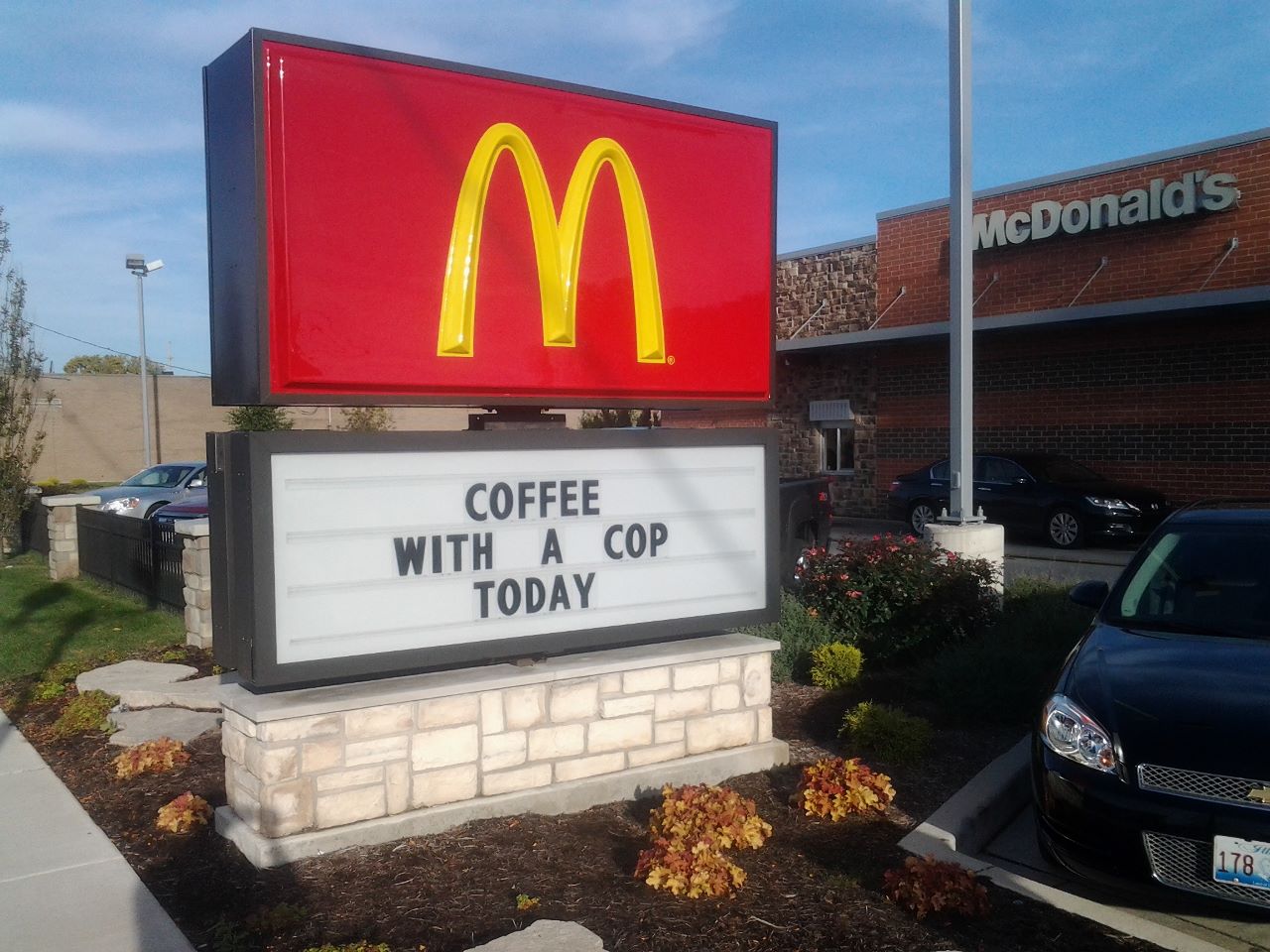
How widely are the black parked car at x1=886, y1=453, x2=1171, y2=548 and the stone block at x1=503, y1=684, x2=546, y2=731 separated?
12.9 m

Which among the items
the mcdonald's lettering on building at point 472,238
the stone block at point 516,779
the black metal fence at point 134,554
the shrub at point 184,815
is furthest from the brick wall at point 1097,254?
the shrub at point 184,815

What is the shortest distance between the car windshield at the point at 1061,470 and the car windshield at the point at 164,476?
1558 centimetres

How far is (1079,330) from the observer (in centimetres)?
2072

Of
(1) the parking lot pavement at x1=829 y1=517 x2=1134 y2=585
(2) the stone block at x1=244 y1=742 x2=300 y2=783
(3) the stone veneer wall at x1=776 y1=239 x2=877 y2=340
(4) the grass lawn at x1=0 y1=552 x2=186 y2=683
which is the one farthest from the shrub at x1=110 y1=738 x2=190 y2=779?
(3) the stone veneer wall at x1=776 y1=239 x2=877 y2=340

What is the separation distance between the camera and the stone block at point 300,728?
15.3 ft

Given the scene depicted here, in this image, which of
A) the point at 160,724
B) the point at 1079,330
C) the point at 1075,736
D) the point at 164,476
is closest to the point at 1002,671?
the point at 1075,736

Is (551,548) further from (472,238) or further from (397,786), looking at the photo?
(472,238)

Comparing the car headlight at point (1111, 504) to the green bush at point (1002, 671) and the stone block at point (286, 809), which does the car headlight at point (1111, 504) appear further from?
the stone block at point (286, 809)

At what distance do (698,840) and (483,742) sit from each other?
121 centimetres

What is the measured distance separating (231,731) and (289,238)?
2.24 m

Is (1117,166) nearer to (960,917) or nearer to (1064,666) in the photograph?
(1064,666)

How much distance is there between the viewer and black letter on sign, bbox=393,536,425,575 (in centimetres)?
507

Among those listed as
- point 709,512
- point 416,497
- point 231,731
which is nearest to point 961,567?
point 709,512

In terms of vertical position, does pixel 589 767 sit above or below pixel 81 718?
above
